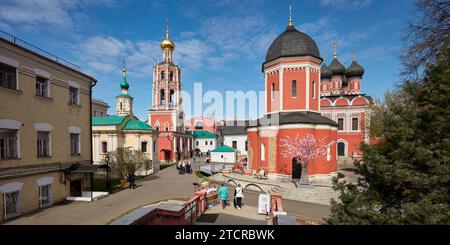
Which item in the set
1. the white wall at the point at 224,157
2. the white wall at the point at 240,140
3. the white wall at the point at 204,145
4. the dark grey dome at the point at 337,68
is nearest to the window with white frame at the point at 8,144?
the white wall at the point at 224,157

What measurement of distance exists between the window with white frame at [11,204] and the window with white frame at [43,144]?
2.00 m

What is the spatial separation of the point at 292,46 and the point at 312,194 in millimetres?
13723

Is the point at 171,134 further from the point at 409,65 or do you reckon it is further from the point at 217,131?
the point at 409,65

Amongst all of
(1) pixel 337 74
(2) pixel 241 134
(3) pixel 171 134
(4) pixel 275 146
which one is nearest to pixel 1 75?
(4) pixel 275 146

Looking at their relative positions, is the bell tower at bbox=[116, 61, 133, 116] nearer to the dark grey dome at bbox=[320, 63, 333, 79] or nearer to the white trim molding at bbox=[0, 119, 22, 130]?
the white trim molding at bbox=[0, 119, 22, 130]

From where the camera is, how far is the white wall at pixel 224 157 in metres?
35.7

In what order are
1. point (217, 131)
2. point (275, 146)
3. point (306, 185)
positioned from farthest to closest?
point (217, 131), point (275, 146), point (306, 185)

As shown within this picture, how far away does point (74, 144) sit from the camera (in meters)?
13.2

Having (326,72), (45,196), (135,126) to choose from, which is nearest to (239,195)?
(45,196)

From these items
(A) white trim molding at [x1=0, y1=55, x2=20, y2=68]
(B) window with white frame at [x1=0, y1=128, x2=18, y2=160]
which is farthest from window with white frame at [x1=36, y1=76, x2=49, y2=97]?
(B) window with white frame at [x1=0, y1=128, x2=18, y2=160]

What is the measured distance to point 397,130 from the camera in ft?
15.7

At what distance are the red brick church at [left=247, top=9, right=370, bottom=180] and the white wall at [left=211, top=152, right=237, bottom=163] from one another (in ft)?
44.6

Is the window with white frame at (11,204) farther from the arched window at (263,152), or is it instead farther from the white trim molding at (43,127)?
the arched window at (263,152)
